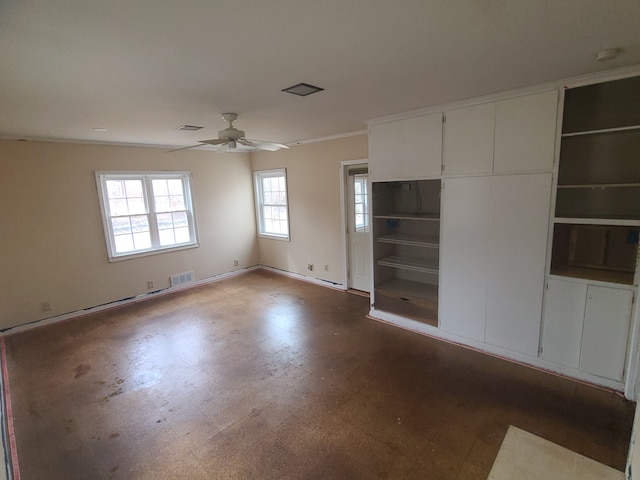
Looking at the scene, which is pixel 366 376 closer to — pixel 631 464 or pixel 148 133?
pixel 631 464

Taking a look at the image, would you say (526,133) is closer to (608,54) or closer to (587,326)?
(608,54)

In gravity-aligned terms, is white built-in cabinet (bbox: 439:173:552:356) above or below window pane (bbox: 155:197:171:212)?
below

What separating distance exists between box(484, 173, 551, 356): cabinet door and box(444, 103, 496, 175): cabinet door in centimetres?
26

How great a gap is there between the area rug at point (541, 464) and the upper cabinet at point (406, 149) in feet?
7.98

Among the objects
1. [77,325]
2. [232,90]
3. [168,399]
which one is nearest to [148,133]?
[232,90]

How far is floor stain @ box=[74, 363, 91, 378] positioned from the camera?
313 cm

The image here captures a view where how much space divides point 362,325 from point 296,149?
130 inches

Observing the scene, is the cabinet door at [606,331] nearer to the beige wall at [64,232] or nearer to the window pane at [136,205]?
the beige wall at [64,232]

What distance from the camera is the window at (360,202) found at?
15.7 ft

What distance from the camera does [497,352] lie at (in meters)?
3.16

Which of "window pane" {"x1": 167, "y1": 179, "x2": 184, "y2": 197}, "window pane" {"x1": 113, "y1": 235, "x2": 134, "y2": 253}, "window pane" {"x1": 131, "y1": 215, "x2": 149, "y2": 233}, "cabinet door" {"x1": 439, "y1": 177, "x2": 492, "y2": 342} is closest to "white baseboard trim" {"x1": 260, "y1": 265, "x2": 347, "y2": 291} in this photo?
"cabinet door" {"x1": 439, "y1": 177, "x2": 492, "y2": 342}

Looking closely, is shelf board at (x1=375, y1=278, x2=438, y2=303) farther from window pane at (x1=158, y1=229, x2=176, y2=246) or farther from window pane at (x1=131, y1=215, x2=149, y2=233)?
window pane at (x1=131, y1=215, x2=149, y2=233)

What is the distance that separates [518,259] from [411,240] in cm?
122

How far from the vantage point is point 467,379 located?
2811 mm
